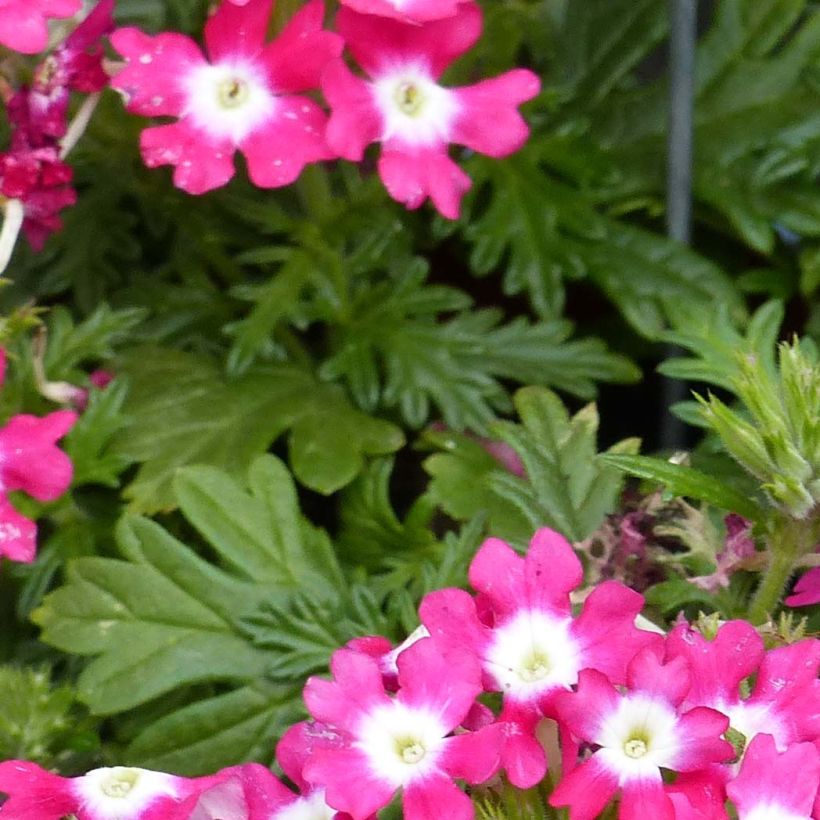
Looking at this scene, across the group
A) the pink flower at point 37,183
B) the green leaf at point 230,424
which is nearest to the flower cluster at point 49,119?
the pink flower at point 37,183

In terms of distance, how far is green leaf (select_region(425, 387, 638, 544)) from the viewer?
0.77 metres

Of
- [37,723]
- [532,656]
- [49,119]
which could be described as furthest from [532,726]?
[49,119]

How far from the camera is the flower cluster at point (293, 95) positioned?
2.53ft

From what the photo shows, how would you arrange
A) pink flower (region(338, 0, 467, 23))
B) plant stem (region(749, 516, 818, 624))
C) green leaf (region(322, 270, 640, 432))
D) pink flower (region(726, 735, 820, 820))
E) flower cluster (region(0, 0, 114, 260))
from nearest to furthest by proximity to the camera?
pink flower (region(726, 735, 820, 820)), plant stem (region(749, 516, 818, 624)), pink flower (region(338, 0, 467, 23)), flower cluster (region(0, 0, 114, 260)), green leaf (region(322, 270, 640, 432))

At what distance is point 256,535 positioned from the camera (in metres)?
0.82

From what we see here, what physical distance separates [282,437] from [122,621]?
0.34m

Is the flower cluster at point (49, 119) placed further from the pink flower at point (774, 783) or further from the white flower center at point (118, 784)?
the pink flower at point (774, 783)

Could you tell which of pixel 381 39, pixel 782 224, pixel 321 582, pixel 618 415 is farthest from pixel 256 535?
pixel 782 224

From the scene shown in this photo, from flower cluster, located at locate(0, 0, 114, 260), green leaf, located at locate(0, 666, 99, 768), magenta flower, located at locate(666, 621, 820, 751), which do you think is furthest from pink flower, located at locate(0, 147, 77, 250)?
magenta flower, located at locate(666, 621, 820, 751)

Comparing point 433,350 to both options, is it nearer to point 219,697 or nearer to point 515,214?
point 515,214

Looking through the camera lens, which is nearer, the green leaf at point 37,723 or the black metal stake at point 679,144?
the green leaf at point 37,723

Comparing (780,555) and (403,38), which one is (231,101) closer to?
(403,38)

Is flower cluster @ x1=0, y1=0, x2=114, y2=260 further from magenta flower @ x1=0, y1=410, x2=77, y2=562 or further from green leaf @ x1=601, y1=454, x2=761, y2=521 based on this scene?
green leaf @ x1=601, y1=454, x2=761, y2=521

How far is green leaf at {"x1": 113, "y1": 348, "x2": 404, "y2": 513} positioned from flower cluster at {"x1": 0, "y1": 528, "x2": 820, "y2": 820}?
334 mm
